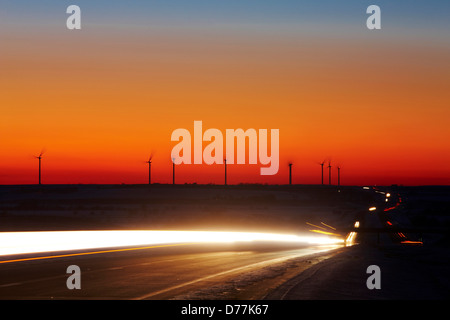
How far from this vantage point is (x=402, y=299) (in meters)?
14.5

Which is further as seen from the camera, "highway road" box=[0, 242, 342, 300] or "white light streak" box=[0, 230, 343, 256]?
"white light streak" box=[0, 230, 343, 256]

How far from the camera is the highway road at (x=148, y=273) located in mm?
14945

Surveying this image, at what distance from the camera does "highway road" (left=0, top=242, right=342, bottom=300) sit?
14945 millimetres

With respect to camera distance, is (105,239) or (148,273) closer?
(148,273)

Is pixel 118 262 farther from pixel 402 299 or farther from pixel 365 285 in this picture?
pixel 402 299

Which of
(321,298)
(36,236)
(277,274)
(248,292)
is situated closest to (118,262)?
(36,236)

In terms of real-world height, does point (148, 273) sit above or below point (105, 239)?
above

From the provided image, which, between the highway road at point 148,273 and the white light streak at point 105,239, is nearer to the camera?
the highway road at point 148,273

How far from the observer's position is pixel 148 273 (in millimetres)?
19688

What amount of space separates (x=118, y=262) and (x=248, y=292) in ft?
31.8
